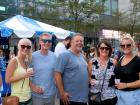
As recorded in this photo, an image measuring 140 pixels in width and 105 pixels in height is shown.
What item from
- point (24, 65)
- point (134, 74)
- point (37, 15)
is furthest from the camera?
point (37, 15)

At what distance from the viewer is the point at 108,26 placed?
42.8m

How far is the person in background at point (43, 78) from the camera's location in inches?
229

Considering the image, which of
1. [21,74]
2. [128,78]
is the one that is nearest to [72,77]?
[21,74]

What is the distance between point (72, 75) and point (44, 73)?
0.46 m

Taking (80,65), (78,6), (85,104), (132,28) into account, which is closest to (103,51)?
(80,65)

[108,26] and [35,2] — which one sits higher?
[35,2]

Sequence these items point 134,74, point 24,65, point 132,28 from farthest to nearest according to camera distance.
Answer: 1. point 132,28
2. point 24,65
3. point 134,74

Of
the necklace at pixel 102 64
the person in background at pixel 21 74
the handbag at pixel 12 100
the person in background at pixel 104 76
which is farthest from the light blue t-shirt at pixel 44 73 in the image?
the necklace at pixel 102 64

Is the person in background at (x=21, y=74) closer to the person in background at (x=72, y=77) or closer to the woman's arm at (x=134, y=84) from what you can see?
the person in background at (x=72, y=77)

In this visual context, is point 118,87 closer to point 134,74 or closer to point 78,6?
point 134,74

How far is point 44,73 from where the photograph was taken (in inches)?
229

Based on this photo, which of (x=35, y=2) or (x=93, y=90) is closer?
(x=93, y=90)

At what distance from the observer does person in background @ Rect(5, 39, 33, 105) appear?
559 centimetres

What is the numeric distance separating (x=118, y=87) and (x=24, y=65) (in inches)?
60.3
